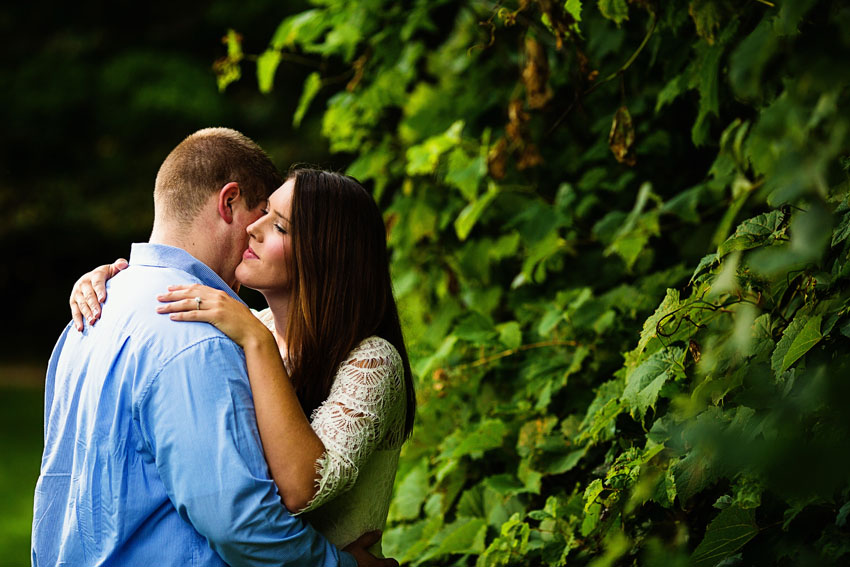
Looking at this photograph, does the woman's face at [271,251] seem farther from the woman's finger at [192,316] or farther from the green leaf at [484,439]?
the green leaf at [484,439]

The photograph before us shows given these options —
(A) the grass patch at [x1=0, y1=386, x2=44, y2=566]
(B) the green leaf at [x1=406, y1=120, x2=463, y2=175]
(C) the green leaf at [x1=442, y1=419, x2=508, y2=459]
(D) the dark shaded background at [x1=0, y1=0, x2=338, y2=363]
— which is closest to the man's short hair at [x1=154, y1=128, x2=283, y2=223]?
(C) the green leaf at [x1=442, y1=419, x2=508, y2=459]

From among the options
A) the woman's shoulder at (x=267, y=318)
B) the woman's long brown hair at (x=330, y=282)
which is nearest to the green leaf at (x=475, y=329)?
the woman's shoulder at (x=267, y=318)

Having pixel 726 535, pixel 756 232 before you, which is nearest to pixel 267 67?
pixel 756 232

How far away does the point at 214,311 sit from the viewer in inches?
82.6

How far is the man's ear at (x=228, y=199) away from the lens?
2535 mm

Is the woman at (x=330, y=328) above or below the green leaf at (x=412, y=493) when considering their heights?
above

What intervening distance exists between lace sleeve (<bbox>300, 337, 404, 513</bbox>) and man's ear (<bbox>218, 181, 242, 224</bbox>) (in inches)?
22.5

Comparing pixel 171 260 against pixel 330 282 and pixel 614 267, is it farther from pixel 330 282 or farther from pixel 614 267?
pixel 614 267

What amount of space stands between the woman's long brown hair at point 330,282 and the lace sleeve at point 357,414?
8cm

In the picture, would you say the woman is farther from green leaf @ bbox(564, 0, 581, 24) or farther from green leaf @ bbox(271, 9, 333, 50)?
green leaf @ bbox(271, 9, 333, 50)

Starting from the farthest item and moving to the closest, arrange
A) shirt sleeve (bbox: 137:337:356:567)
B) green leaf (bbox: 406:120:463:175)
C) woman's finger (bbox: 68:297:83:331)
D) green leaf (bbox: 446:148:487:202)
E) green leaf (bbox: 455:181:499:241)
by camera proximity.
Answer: green leaf (bbox: 406:120:463:175) < green leaf (bbox: 446:148:487:202) < green leaf (bbox: 455:181:499:241) < woman's finger (bbox: 68:297:83:331) < shirt sleeve (bbox: 137:337:356:567)

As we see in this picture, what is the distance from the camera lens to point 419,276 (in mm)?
4719

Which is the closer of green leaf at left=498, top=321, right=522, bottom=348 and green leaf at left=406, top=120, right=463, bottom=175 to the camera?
green leaf at left=498, top=321, right=522, bottom=348

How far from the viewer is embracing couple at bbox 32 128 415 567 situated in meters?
1.98
